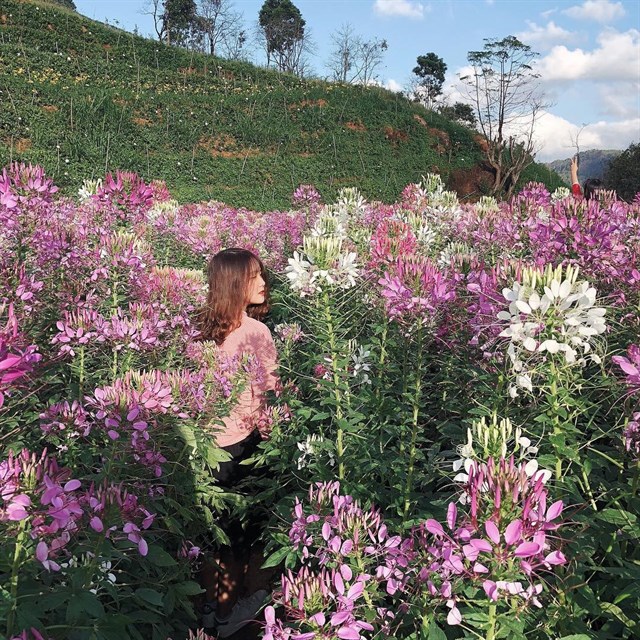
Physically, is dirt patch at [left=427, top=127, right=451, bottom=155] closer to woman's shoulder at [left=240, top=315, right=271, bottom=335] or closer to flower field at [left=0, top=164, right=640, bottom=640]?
flower field at [left=0, top=164, right=640, bottom=640]

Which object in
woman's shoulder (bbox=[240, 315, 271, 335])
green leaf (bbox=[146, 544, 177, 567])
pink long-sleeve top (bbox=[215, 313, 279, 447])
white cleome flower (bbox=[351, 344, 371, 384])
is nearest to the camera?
green leaf (bbox=[146, 544, 177, 567])

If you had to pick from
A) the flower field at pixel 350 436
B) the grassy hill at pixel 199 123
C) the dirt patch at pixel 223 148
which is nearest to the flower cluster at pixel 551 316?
the flower field at pixel 350 436

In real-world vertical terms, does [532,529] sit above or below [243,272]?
below

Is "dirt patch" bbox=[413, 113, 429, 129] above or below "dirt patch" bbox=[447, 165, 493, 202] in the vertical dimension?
above

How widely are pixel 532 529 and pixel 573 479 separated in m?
0.66

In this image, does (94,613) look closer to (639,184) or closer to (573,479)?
(573,479)

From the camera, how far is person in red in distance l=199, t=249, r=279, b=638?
8.95ft

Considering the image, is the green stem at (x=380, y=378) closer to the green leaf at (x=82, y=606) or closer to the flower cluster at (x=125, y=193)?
the green leaf at (x=82, y=606)

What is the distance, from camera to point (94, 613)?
1.07 m

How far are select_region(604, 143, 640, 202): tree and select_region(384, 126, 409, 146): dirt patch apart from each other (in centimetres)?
1034

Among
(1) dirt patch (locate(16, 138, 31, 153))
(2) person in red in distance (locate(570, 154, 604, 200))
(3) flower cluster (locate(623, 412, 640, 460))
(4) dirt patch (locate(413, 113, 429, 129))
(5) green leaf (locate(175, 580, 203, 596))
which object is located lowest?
(5) green leaf (locate(175, 580, 203, 596))

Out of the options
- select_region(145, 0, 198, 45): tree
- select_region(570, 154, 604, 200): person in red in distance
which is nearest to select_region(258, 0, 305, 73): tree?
select_region(145, 0, 198, 45): tree

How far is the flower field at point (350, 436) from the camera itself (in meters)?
1.05

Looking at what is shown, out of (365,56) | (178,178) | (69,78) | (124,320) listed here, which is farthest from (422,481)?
(365,56)
